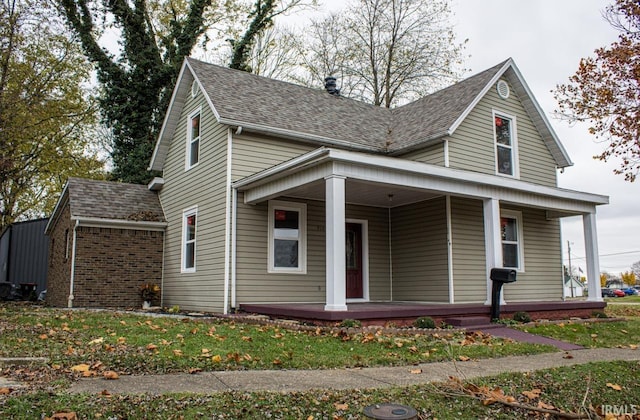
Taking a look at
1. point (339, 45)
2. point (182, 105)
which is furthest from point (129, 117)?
point (339, 45)

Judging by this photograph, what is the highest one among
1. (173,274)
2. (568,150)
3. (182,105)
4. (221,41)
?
(221,41)

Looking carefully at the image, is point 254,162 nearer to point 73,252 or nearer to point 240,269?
point 240,269

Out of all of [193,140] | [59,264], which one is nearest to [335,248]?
[193,140]

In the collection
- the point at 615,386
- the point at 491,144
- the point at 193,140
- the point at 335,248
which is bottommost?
the point at 615,386

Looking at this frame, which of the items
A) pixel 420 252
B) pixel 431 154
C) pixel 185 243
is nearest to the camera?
pixel 420 252

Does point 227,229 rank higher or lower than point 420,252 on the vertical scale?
higher

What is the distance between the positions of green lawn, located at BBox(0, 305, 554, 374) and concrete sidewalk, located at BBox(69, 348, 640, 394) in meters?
0.28

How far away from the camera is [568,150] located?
→ 15.6 meters

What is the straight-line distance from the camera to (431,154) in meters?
13.2

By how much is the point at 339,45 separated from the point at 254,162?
1900cm

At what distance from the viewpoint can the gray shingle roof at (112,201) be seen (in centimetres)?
1438

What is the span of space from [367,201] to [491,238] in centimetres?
322

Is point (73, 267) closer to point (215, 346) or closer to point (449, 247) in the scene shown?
point (215, 346)

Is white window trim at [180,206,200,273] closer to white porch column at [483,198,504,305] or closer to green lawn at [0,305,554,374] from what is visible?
green lawn at [0,305,554,374]
